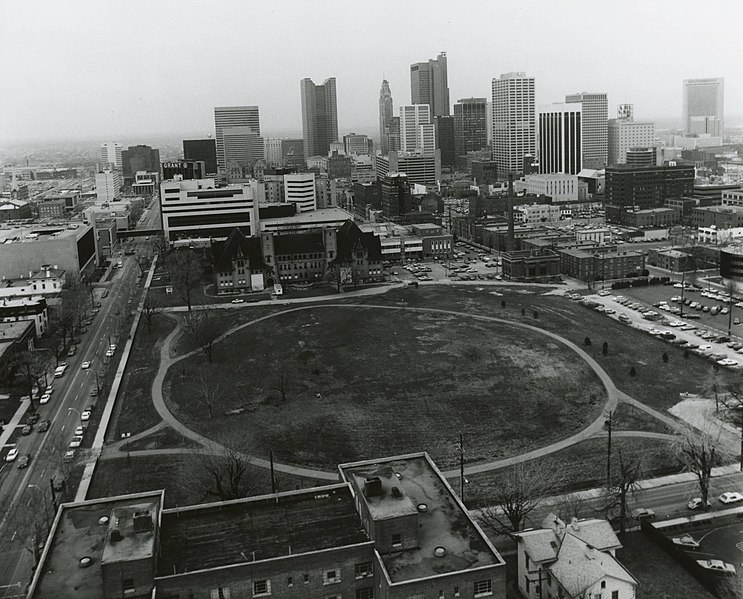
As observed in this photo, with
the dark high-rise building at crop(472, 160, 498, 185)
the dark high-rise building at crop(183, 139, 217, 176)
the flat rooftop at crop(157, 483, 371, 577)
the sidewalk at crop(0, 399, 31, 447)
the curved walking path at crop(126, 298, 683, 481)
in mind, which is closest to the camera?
the flat rooftop at crop(157, 483, 371, 577)

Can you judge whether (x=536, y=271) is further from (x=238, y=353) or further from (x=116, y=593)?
(x=116, y=593)

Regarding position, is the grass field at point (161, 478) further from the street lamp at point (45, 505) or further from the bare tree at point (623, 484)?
the bare tree at point (623, 484)

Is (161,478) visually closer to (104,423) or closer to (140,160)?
(104,423)

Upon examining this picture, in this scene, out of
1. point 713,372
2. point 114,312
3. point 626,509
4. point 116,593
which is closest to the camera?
point 116,593

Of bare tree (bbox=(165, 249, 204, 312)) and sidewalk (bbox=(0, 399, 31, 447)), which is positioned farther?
bare tree (bbox=(165, 249, 204, 312))

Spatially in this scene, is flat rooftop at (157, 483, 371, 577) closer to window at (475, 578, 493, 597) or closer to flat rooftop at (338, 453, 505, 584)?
flat rooftop at (338, 453, 505, 584)

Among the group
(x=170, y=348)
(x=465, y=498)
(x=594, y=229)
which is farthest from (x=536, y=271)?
(x=465, y=498)

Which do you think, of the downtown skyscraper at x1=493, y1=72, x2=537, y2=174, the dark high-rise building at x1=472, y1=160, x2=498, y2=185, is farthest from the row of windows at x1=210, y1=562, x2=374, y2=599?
the downtown skyscraper at x1=493, y1=72, x2=537, y2=174
